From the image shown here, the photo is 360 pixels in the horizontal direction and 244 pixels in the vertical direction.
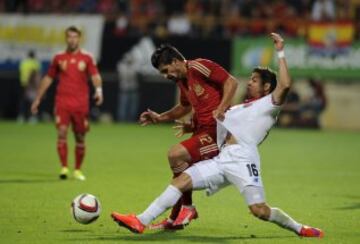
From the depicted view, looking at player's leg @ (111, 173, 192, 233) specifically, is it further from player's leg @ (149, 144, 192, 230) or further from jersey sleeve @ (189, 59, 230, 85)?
jersey sleeve @ (189, 59, 230, 85)

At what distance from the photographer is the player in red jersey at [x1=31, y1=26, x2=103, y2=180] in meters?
15.3

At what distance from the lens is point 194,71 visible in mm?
9781

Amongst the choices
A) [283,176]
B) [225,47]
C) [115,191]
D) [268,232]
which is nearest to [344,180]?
[283,176]

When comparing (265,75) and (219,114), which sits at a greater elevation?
(265,75)

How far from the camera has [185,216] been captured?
9969 millimetres

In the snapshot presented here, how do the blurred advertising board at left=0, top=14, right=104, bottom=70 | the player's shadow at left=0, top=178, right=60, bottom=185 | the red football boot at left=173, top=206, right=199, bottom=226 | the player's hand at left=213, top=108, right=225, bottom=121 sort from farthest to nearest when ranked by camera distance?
the blurred advertising board at left=0, top=14, right=104, bottom=70
the player's shadow at left=0, top=178, right=60, bottom=185
the red football boot at left=173, top=206, right=199, bottom=226
the player's hand at left=213, top=108, right=225, bottom=121

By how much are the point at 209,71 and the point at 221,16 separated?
22.6 meters

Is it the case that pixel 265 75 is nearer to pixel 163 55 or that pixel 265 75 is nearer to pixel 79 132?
pixel 163 55

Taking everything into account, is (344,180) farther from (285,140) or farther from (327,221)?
(285,140)

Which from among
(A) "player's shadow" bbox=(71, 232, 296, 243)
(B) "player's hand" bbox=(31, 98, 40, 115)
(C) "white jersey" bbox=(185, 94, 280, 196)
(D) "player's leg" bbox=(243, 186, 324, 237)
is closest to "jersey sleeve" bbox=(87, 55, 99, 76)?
(B) "player's hand" bbox=(31, 98, 40, 115)

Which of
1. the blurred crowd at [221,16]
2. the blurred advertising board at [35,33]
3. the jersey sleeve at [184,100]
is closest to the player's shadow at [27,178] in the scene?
the jersey sleeve at [184,100]

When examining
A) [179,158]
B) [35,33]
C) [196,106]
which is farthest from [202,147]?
[35,33]

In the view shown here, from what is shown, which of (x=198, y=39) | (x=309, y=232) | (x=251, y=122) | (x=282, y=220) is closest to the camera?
(x=282, y=220)

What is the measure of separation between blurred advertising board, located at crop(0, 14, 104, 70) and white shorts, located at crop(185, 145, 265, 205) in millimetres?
23169
